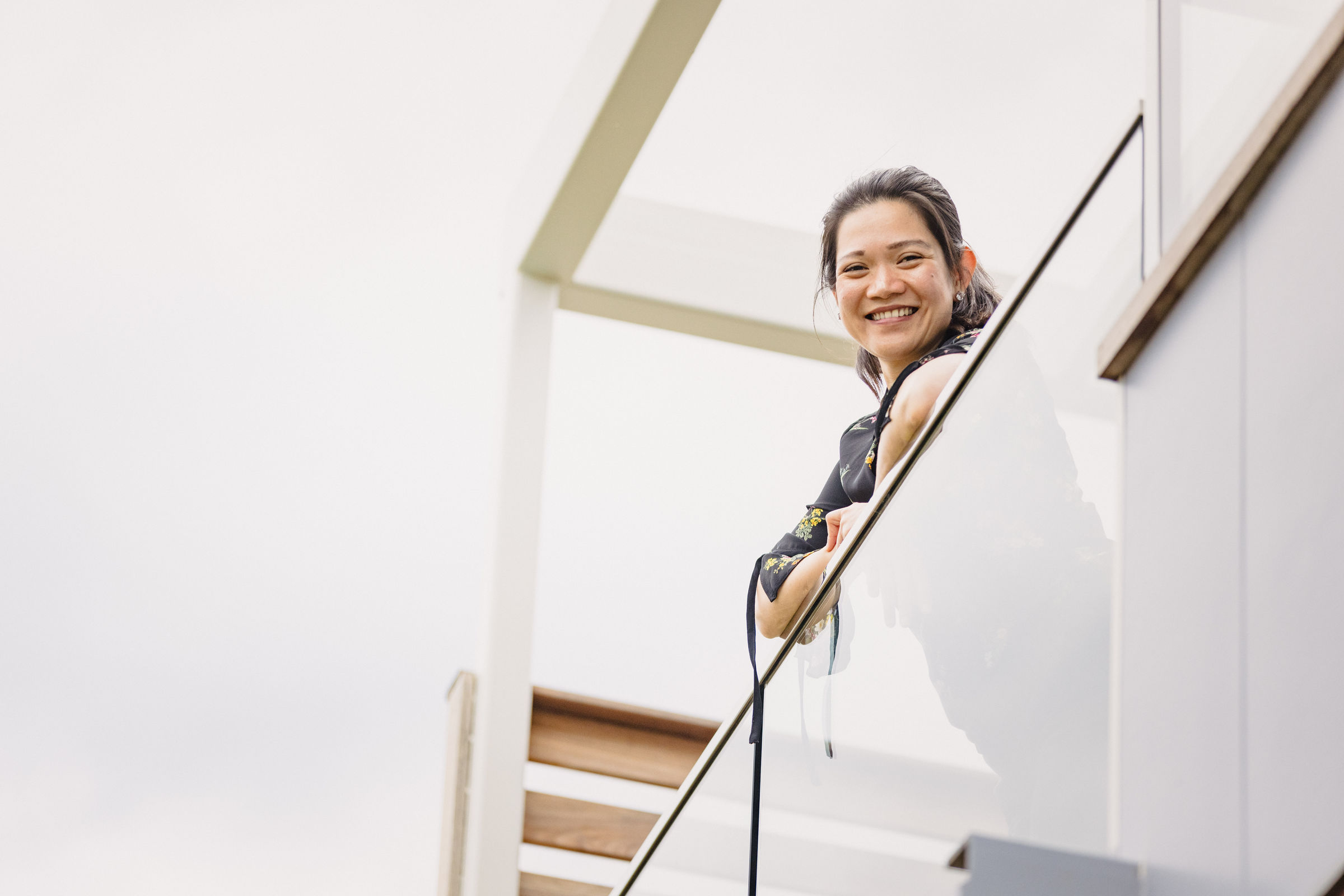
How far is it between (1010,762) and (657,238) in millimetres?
4509

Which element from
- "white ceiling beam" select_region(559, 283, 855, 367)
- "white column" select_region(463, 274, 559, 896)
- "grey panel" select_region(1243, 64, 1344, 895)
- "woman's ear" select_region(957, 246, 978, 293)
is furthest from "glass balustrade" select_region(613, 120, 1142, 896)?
"white ceiling beam" select_region(559, 283, 855, 367)

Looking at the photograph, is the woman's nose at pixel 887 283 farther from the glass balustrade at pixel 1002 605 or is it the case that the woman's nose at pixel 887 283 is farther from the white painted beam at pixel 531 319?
the white painted beam at pixel 531 319

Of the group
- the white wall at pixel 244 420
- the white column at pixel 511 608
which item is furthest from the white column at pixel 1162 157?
the white wall at pixel 244 420

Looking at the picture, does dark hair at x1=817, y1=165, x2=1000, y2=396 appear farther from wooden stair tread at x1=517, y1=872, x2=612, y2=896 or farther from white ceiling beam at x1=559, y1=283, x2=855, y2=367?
wooden stair tread at x1=517, y1=872, x2=612, y2=896

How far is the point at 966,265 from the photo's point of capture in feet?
9.82

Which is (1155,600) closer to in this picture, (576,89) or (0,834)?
(576,89)

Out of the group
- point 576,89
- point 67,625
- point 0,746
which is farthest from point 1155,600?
point 0,746

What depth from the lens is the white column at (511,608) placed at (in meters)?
5.42

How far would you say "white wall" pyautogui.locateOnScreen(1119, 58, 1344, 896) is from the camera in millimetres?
1423

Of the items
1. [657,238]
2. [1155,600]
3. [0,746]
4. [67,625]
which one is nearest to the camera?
[1155,600]

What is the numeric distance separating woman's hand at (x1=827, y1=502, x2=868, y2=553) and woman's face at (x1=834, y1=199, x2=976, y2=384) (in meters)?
0.34

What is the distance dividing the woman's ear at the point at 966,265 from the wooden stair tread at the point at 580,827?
3193 millimetres

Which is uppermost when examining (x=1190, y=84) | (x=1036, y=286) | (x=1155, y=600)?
(x=1190, y=84)

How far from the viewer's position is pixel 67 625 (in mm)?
15680
